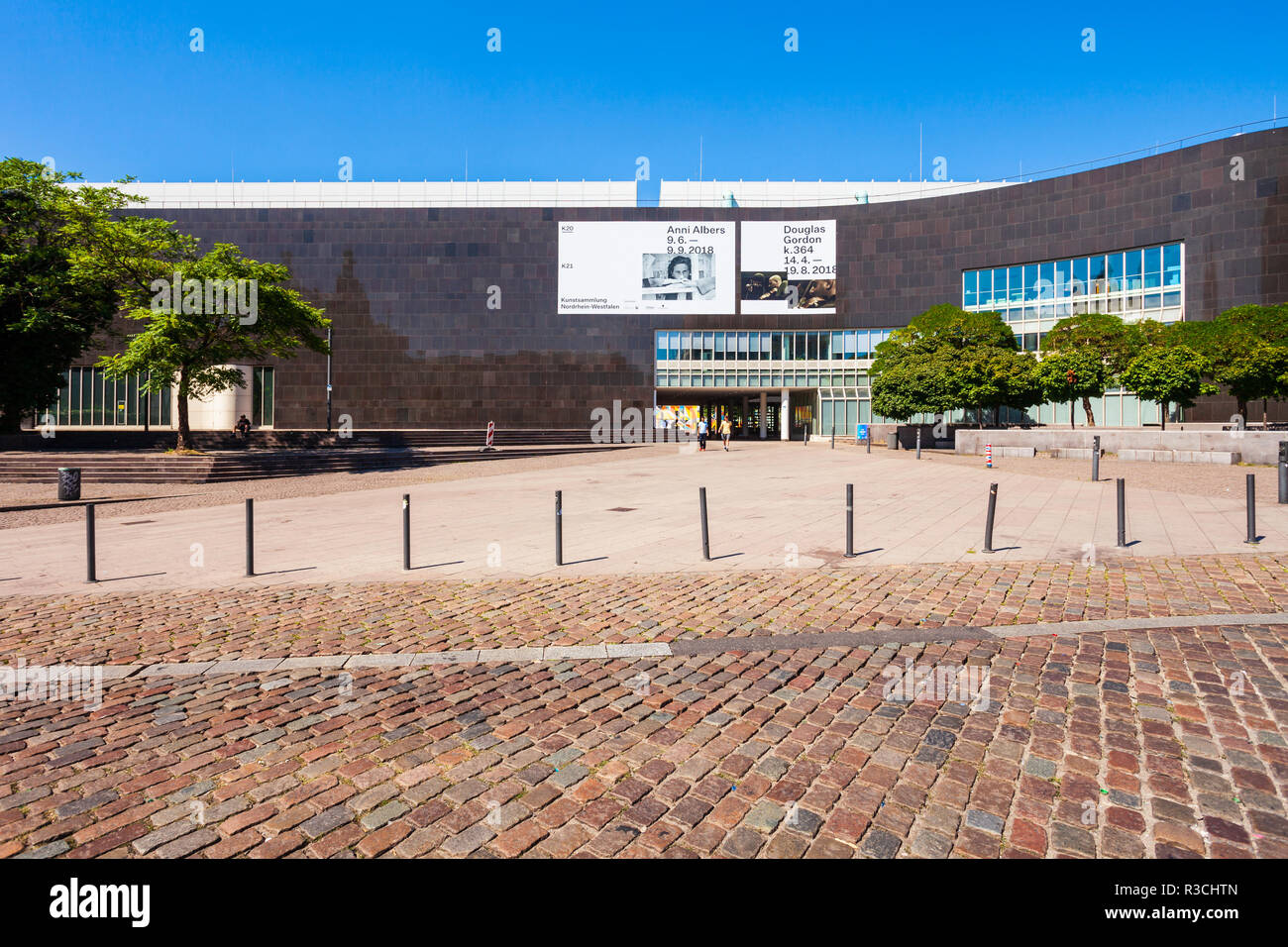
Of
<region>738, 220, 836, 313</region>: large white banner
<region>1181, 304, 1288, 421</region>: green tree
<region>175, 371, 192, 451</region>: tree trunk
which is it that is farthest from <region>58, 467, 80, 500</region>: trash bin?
<region>738, 220, 836, 313</region>: large white banner

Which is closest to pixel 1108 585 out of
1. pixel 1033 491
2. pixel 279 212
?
pixel 1033 491

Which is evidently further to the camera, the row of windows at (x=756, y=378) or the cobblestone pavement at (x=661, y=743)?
the row of windows at (x=756, y=378)

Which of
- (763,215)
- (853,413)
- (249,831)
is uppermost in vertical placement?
(763,215)

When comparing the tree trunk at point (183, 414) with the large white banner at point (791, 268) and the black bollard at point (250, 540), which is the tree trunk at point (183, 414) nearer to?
the black bollard at point (250, 540)

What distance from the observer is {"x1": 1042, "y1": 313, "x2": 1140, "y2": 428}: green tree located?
40.6m

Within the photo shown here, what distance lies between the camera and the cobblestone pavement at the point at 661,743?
121 inches

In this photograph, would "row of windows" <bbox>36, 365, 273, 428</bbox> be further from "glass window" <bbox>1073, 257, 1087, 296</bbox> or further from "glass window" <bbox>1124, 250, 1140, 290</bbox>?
"glass window" <bbox>1124, 250, 1140, 290</bbox>

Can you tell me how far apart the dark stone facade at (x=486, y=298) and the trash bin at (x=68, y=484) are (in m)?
45.2

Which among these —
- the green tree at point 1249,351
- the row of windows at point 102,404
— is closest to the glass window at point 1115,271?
the green tree at point 1249,351

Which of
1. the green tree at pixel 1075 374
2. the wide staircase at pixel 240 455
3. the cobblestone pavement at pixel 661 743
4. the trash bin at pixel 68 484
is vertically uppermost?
the green tree at pixel 1075 374

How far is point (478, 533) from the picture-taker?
12477 mm

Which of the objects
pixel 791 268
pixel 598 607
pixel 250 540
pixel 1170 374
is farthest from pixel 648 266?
pixel 598 607

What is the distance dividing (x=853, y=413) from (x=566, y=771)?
64.5 meters

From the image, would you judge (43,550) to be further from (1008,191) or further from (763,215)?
(1008,191)
